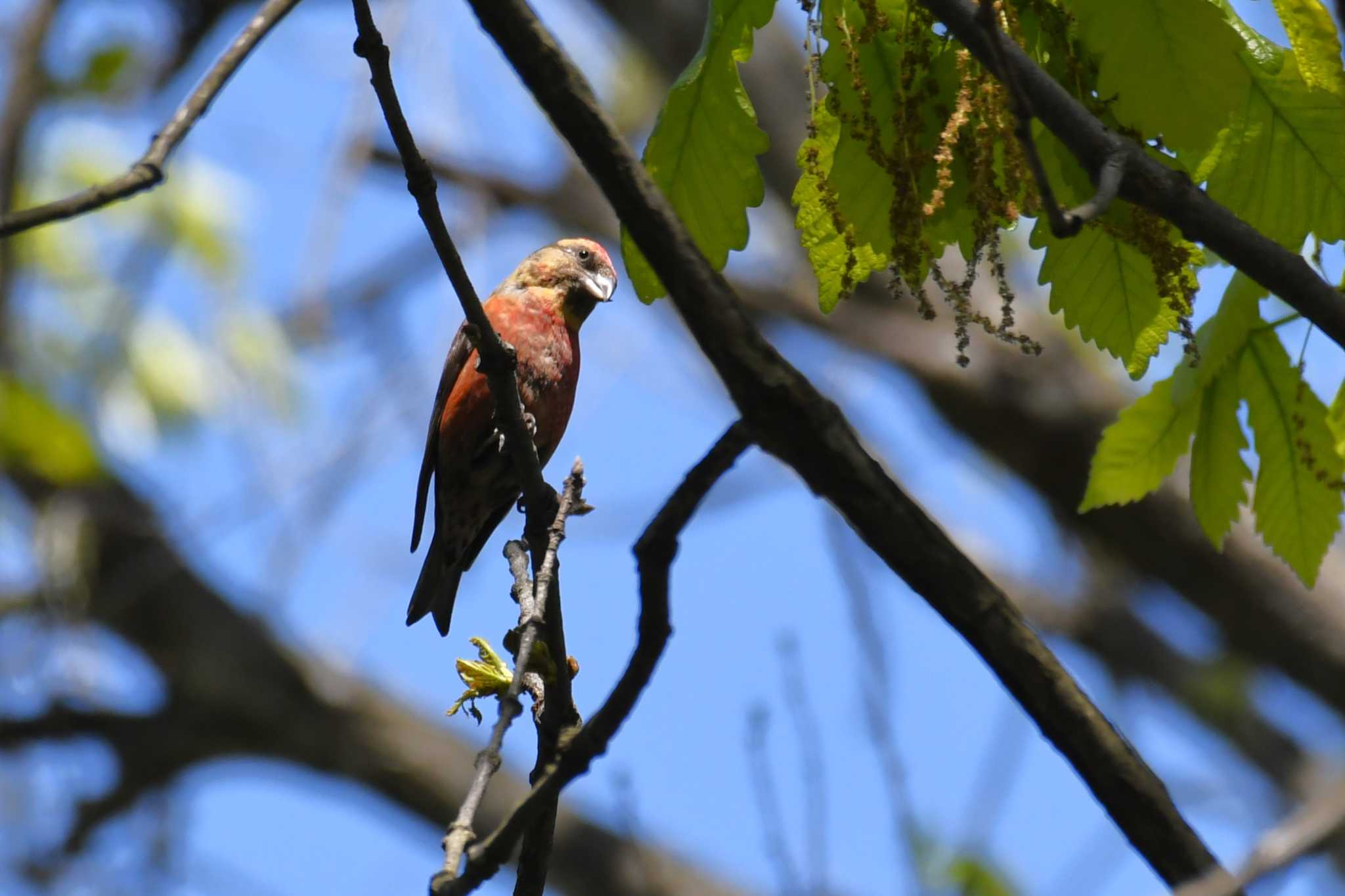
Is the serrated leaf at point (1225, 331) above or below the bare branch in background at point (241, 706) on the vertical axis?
below

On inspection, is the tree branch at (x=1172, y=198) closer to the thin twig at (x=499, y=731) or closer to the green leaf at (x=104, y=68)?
the thin twig at (x=499, y=731)

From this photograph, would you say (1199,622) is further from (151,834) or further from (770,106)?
(151,834)

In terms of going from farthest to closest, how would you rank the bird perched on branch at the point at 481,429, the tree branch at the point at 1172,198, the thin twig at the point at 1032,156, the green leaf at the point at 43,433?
the green leaf at the point at 43,433, the bird perched on branch at the point at 481,429, the tree branch at the point at 1172,198, the thin twig at the point at 1032,156

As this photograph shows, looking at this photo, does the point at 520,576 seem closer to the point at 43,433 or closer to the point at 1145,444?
the point at 1145,444

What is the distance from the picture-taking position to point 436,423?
17.5ft

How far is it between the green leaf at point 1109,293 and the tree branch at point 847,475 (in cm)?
78

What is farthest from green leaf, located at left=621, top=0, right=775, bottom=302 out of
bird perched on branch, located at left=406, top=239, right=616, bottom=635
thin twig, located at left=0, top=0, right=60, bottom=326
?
thin twig, located at left=0, top=0, right=60, bottom=326

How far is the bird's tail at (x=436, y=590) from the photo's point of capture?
5141mm

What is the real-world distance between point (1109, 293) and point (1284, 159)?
0.34 metres

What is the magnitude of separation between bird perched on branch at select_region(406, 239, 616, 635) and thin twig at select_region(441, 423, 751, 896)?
3.03 m

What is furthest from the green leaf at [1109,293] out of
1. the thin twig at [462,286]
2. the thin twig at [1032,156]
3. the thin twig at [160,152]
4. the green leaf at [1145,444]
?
the thin twig at [160,152]

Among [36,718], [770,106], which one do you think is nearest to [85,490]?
[36,718]

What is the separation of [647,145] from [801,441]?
854 millimetres

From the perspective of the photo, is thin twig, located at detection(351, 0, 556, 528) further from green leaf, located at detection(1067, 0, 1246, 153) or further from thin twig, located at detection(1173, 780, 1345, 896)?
thin twig, located at detection(1173, 780, 1345, 896)
